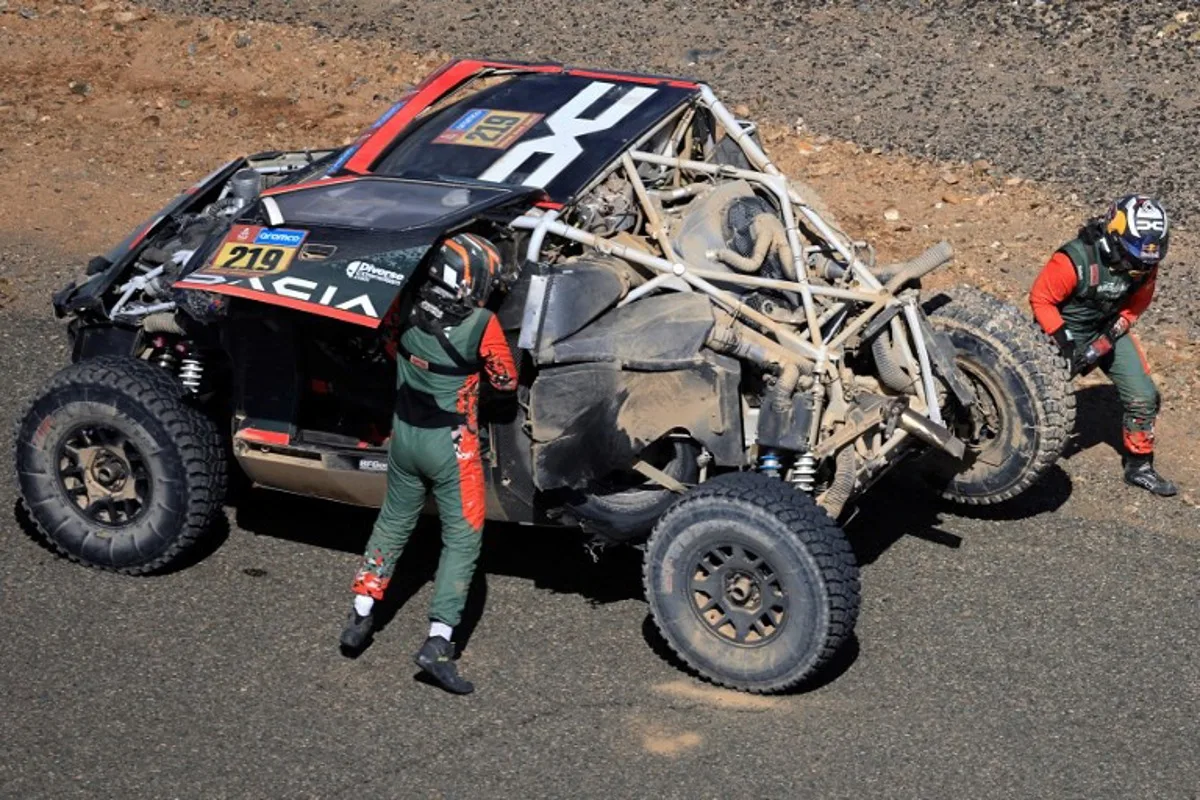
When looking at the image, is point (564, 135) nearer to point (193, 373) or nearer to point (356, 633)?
point (193, 373)

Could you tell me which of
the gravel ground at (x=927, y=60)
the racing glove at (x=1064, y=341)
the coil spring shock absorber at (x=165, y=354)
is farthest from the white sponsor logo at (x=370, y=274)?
the gravel ground at (x=927, y=60)

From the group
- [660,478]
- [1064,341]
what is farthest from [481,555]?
[1064,341]

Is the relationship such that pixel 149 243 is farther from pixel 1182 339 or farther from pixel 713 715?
pixel 1182 339

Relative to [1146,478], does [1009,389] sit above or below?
above

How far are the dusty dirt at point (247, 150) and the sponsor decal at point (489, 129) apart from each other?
11.3 feet

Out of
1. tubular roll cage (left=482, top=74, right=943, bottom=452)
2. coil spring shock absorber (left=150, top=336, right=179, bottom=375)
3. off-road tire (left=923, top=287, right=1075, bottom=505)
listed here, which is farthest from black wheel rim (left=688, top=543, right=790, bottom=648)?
coil spring shock absorber (left=150, top=336, right=179, bottom=375)

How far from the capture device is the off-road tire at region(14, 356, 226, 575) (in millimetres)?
7484

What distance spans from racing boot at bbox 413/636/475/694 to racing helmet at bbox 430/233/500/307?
1.40m

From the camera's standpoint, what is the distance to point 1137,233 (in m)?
8.27

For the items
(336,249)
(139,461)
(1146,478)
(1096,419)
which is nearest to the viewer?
(336,249)

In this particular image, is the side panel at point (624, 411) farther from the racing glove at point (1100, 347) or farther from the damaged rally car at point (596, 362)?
the racing glove at point (1100, 347)

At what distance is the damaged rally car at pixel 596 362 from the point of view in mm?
6730

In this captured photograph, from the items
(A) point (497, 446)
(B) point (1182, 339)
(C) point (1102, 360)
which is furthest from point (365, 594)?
(B) point (1182, 339)

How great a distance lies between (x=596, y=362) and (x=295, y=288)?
4.02ft
